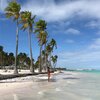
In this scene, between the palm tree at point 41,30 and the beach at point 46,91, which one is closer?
the beach at point 46,91

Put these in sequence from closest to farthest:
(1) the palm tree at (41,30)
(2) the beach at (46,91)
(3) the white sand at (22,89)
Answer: (2) the beach at (46,91) → (3) the white sand at (22,89) → (1) the palm tree at (41,30)

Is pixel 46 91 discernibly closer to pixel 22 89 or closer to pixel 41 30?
pixel 22 89

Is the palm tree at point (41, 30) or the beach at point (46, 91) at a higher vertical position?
the palm tree at point (41, 30)

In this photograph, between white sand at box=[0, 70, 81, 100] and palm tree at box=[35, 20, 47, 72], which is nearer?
white sand at box=[0, 70, 81, 100]

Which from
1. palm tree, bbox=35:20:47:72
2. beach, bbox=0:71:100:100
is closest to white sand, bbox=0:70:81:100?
beach, bbox=0:71:100:100

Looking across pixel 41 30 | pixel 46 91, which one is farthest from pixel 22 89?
pixel 41 30

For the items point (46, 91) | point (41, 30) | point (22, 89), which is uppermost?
point (41, 30)

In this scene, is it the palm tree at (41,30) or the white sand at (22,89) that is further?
the palm tree at (41,30)

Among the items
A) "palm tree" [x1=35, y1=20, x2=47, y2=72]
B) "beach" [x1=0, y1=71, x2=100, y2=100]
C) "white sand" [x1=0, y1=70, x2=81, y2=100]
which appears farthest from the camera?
"palm tree" [x1=35, y1=20, x2=47, y2=72]

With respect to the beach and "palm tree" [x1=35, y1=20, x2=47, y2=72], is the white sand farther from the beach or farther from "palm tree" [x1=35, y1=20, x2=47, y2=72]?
"palm tree" [x1=35, y1=20, x2=47, y2=72]

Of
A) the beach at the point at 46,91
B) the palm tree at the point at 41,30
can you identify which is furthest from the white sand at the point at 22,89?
the palm tree at the point at 41,30

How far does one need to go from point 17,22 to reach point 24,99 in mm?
39253

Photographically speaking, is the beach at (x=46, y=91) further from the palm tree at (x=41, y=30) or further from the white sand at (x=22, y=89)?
the palm tree at (x=41, y=30)

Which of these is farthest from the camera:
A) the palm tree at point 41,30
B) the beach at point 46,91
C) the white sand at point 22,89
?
the palm tree at point 41,30
